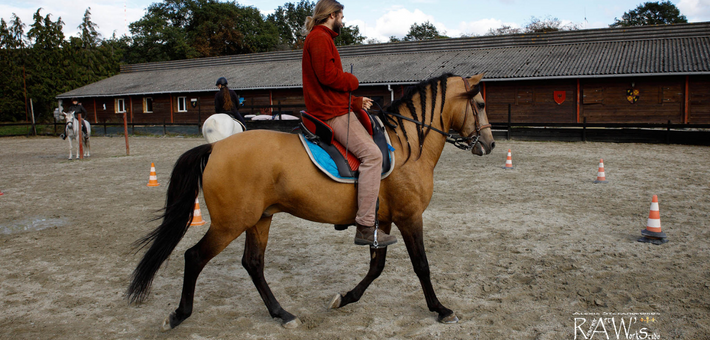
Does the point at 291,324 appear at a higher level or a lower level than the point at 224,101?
lower

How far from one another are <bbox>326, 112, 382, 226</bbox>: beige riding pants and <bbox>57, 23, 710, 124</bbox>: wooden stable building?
13.5 m

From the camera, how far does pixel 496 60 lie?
25484 millimetres

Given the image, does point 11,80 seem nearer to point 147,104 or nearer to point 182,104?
point 147,104

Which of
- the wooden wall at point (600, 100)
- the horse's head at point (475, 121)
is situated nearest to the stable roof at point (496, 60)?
the wooden wall at point (600, 100)

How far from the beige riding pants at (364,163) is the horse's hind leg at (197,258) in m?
0.91

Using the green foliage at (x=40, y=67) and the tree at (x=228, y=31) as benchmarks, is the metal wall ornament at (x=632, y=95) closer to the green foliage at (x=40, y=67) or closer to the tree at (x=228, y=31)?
the tree at (x=228, y=31)

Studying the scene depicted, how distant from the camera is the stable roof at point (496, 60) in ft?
70.8

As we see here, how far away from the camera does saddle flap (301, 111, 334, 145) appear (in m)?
3.30

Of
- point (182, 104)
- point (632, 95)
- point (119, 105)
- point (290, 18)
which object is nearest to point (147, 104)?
point (119, 105)

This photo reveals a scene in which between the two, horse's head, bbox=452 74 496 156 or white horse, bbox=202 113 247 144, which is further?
white horse, bbox=202 113 247 144

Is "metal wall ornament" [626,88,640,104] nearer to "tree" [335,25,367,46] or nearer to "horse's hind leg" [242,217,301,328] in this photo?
"horse's hind leg" [242,217,301,328]

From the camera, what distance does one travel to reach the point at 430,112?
3.72 m

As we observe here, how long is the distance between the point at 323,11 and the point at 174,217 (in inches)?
72.1

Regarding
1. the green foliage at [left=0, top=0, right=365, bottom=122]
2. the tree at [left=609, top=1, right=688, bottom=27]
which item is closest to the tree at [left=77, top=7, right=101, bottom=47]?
the green foliage at [left=0, top=0, right=365, bottom=122]
